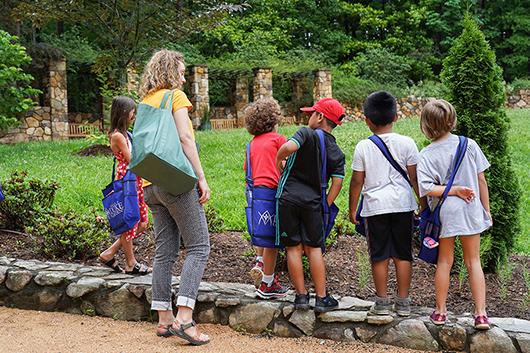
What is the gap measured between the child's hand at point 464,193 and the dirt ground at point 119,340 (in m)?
1.04

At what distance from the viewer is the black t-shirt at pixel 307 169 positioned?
4.24 m

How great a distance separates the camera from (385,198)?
413cm

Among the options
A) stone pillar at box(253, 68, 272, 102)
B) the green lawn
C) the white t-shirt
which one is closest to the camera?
the white t-shirt

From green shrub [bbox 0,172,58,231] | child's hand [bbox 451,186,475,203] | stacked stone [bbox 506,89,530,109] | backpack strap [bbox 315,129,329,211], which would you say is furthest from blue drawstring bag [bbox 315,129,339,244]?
stacked stone [bbox 506,89,530,109]

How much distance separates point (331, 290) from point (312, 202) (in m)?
1.10

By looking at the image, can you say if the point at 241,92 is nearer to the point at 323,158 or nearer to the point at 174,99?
the point at 323,158

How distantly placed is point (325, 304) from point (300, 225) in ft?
1.83

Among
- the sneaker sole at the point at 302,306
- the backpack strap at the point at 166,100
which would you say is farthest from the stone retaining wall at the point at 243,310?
the backpack strap at the point at 166,100

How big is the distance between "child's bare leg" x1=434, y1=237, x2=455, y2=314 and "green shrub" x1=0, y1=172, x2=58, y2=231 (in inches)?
167

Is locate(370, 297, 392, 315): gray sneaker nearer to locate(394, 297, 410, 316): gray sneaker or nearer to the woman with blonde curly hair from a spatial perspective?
locate(394, 297, 410, 316): gray sneaker

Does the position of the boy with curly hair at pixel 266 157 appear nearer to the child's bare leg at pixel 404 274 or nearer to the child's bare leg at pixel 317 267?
the child's bare leg at pixel 317 267

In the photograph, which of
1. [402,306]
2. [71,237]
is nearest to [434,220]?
[402,306]

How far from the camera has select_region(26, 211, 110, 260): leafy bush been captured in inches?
227

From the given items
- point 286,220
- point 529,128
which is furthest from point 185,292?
point 529,128
